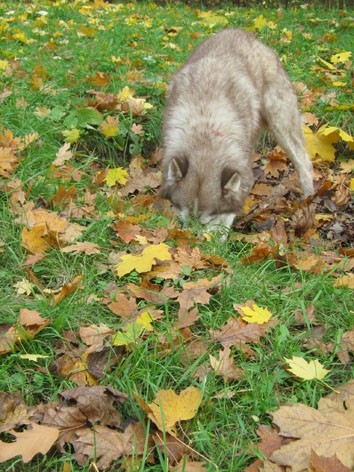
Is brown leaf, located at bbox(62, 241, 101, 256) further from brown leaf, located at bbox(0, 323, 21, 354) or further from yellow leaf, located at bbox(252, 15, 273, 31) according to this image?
yellow leaf, located at bbox(252, 15, 273, 31)

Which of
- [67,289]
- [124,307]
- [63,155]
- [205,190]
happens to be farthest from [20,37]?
[124,307]

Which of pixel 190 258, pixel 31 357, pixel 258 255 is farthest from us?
pixel 258 255

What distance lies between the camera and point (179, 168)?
4.55m

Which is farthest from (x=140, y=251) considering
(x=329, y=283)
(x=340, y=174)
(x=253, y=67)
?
(x=340, y=174)

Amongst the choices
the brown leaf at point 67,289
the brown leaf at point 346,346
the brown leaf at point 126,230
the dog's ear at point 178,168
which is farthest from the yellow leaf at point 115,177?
the brown leaf at point 346,346

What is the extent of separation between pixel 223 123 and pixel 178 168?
75cm

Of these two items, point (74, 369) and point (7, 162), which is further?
point (7, 162)

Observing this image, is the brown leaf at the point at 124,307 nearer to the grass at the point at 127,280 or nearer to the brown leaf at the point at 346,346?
the grass at the point at 127,280

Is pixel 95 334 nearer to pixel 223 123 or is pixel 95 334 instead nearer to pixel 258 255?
pixel 258 255

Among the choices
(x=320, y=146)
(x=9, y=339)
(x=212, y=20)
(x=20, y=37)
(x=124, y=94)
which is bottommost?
(x=320, y=146)

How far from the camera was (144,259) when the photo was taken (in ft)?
11.5

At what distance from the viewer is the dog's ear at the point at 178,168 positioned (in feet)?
14.9

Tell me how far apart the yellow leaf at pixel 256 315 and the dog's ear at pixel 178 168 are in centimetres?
175

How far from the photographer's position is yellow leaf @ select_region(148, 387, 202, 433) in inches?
93.0
